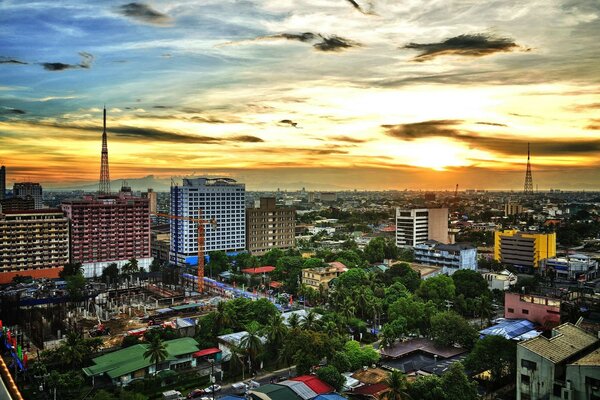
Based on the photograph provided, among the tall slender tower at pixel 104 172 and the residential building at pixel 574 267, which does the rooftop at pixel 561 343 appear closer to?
the residential building at pixel 574 267

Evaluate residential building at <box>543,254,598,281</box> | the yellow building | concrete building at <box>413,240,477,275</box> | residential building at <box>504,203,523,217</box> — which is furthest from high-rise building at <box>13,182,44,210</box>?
residential building at <box>504,203,523,217</box>

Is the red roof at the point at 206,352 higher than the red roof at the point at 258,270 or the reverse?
the reverse

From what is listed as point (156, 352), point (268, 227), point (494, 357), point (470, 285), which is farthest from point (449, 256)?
point (156, 352)

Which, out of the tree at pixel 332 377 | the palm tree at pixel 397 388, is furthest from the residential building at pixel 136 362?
the palm tree at pixel 397 388

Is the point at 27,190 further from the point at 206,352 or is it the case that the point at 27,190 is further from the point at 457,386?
the point at 457,386

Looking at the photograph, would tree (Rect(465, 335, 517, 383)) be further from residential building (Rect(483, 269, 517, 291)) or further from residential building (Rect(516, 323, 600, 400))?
residential building (Rect(483, 269, 517, 291))

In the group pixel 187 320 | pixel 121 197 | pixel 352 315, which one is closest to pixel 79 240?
pixel 121 197

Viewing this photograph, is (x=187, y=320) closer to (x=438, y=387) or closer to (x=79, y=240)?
(x=438, y=387)
